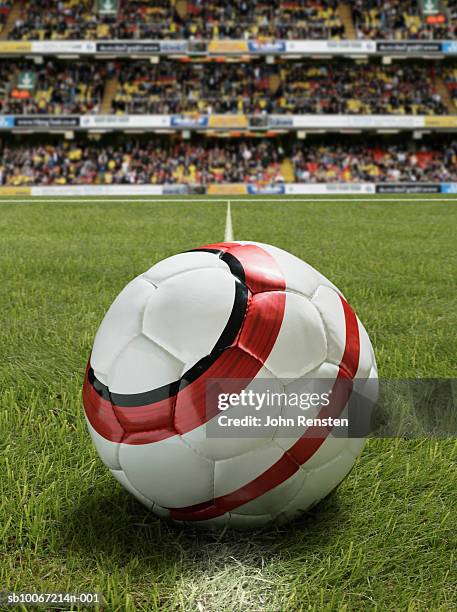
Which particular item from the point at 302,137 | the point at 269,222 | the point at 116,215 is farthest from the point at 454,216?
the point at 302,137

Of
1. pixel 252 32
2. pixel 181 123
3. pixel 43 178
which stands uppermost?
pixel 252 32

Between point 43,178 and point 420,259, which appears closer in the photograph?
point 420,259

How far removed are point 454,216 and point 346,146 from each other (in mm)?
17898

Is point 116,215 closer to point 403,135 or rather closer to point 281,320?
point 281,320

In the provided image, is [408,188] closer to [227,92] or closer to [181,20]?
[227,92]

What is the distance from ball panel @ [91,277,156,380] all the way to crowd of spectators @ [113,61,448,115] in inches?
1090

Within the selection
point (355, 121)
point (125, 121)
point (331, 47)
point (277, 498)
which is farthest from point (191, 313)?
point (331, 47)

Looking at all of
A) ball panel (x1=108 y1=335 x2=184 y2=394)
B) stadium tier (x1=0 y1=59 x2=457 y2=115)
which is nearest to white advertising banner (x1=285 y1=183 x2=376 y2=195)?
stadium tier (x1=0 y1=59 x2=457 y2=115)

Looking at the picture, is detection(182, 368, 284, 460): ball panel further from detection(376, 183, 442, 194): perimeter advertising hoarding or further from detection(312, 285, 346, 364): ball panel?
detection(376, 183, 442, 194): perimeter advertising hoarding

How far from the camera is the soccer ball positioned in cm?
135

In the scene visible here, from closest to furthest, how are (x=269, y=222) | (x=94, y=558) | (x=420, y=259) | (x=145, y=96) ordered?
(x=94, y=558)
(x=420, y=259)
(x=269, y=222)
(x=145, y=96)

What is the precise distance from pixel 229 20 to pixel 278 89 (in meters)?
4.28

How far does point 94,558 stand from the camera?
1.34m

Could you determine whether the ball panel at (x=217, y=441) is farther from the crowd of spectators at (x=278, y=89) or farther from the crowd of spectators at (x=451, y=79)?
the crowd of spectators at (x=451, y=79)
